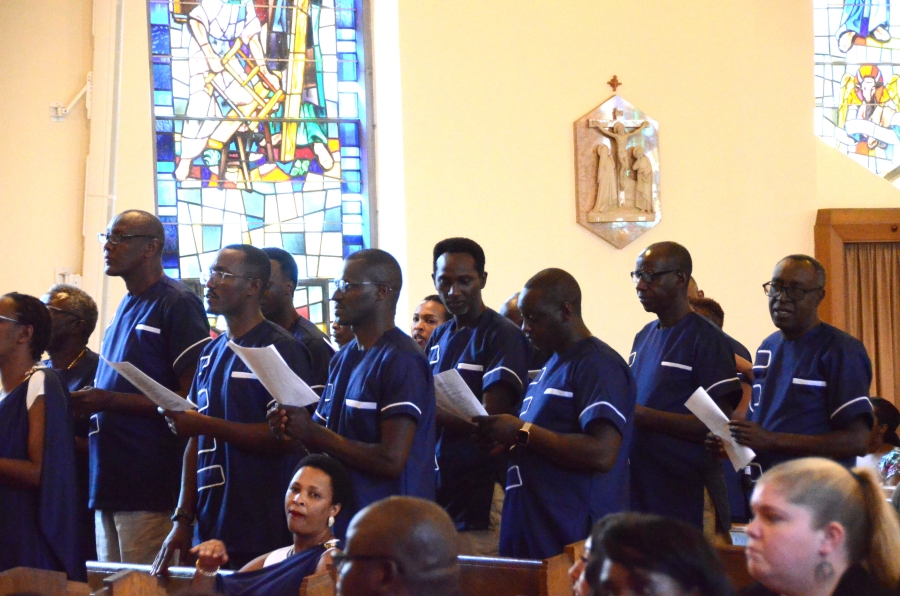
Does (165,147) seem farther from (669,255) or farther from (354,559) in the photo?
(354,559)

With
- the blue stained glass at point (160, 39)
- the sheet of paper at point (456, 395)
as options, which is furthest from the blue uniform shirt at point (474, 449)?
the blue stained glass at point (160, 39)

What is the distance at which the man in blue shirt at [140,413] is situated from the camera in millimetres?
3865

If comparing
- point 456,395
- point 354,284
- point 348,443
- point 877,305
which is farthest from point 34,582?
point 877,305

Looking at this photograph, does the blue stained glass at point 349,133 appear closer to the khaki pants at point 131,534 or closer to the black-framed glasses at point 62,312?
the black-framed glasses at point 62,312

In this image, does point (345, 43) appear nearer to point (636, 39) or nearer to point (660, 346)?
point (636, 39)

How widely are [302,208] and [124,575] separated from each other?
6.24 m

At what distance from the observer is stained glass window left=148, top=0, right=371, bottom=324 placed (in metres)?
8.41

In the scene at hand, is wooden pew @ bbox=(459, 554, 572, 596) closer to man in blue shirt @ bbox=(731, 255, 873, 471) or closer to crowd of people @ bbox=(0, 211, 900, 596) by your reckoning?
crowd of people @ bbox=(0, 211, 900, 596)

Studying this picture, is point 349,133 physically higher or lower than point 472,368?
higher

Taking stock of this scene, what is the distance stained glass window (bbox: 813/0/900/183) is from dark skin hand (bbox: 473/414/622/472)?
7347 millimetres

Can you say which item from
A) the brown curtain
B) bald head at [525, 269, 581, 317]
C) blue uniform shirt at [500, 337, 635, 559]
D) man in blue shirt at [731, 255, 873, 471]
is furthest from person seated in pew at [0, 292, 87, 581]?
the brown curtain

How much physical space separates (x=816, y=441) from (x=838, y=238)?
559cm

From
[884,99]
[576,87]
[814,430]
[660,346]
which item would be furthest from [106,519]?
[884,99]

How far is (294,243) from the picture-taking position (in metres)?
8.63
